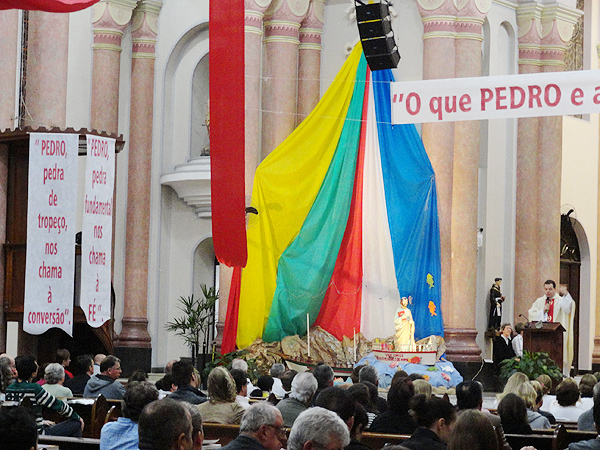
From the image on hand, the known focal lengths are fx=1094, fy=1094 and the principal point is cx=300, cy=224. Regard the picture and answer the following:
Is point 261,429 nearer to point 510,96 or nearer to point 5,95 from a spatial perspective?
point 510,96

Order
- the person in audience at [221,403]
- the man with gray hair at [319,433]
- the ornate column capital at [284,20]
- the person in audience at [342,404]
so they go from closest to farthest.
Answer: the man with gray hair at [319,433] < the person in audience at [342,404] < the person in audience at [221,403] < the ornate column capital at [284,20]

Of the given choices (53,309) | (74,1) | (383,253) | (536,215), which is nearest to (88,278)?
(53,309)

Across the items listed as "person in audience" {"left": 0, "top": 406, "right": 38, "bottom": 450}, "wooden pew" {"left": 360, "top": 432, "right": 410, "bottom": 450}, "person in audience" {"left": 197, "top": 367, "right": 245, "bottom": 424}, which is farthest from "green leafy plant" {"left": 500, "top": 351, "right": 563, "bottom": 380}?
"person in audience" {"left": 0, "top": 406, "right": 38, "bottom": 450}

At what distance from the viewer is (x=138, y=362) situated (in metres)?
19.8

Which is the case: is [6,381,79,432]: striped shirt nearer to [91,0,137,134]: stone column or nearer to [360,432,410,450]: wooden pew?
[360,432,410,450]: wooden pew

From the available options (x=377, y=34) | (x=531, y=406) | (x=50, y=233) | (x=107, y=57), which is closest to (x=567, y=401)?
(x=531, y=406)

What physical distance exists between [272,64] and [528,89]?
9612 millimetres

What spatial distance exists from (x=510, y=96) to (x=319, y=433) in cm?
645

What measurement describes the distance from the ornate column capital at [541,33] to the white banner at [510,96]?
34.4ft

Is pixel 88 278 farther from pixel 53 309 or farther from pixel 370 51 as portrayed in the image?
pixel 370 51

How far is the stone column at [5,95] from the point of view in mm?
12062

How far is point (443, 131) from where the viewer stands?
18031mm

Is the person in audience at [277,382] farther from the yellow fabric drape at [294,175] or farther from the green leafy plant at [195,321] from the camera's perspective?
the green leafy plant at [195,321]

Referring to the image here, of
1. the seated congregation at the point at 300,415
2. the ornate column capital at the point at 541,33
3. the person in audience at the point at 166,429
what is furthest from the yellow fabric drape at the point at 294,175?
the person in audience at the point at 166,429
